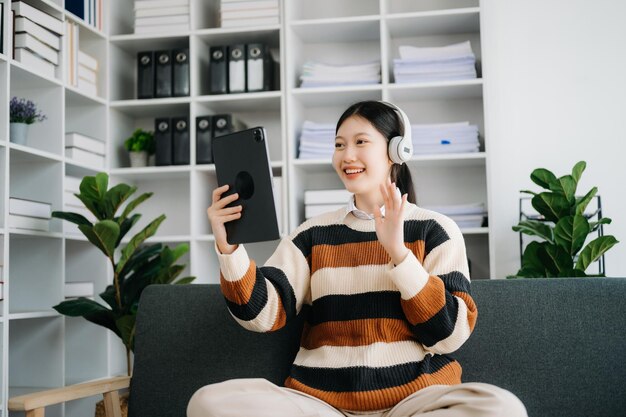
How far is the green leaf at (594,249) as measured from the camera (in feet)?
9.91

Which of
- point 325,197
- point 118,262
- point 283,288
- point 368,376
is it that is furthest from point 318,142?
point 368,376

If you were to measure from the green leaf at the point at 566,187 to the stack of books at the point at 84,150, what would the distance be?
6.92 feet

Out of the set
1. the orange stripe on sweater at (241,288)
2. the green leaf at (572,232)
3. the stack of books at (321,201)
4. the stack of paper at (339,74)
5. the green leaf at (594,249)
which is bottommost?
the orange stripe on sweater at (241,288)

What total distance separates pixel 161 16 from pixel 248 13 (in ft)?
1.51

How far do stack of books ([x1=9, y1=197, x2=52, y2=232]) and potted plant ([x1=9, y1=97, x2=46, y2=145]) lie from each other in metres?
0.25

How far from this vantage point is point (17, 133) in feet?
9.91

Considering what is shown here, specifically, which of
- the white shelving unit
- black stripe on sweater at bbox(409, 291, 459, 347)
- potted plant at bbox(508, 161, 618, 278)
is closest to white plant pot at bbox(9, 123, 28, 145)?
the white shelving unit

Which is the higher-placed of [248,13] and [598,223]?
[248,13]

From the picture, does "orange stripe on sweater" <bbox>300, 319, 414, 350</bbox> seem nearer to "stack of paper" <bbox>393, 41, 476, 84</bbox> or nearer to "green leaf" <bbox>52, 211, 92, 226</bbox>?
"green leaf" <bbox>52, 211, 92, 226</bbox>

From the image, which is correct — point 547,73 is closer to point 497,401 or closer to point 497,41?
point 497,41

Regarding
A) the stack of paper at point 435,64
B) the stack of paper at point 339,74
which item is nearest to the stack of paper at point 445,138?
the stack of paper at point 435,64

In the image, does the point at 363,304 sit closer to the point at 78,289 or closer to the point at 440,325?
the point at 440,325

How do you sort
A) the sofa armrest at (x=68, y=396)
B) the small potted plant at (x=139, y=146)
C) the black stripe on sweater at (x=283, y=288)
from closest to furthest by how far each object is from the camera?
the sofa armrest at (x=68, y=396) < the black stripe on sweater at (x=283, y=288) < the small potted plant at (x=139, y=146)

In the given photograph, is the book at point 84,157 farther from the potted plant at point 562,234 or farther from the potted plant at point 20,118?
the potted plant at point 562,234
